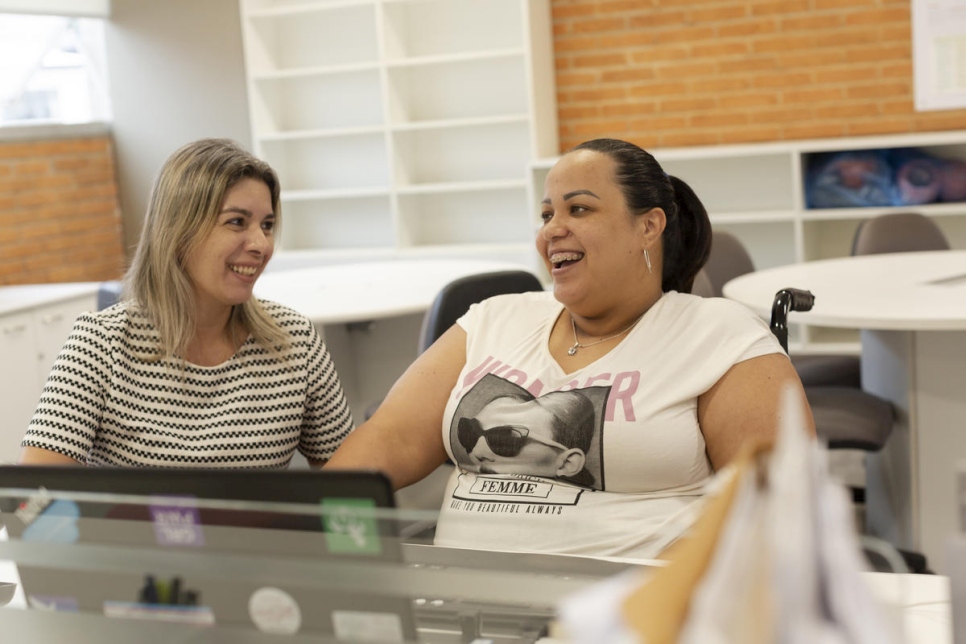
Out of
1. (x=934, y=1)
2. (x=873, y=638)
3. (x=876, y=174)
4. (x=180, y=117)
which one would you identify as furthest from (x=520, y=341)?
(x=180, y=117)

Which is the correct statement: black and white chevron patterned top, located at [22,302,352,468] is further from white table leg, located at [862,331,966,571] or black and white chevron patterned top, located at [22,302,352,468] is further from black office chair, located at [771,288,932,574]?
white table leg, located at [862,331,966,571]

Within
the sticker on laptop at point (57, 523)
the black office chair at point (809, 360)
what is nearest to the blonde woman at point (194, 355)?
the sticker on laptop at point (57, 523)

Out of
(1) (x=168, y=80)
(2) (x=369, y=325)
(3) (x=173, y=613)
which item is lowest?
(2) (x=369, y=325)

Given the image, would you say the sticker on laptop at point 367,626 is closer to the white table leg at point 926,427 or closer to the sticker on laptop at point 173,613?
the sticker on laptop at point 173,613

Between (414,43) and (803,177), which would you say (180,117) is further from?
(803,177)

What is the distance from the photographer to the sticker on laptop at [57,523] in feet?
2.81

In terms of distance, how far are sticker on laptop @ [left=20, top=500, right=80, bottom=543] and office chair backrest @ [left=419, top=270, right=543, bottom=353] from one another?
5.70ft

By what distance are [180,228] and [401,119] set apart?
14.2ft

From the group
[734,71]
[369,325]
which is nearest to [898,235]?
[734,71]

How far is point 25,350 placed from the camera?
4645 mm

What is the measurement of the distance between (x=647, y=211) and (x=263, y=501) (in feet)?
3.78

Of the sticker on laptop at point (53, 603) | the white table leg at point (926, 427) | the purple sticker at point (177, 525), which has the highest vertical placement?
the purple sticker at point (177, 525)

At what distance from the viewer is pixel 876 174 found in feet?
16.4

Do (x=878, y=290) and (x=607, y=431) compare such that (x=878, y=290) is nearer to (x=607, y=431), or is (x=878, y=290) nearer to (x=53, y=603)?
(x=607, y=431)
